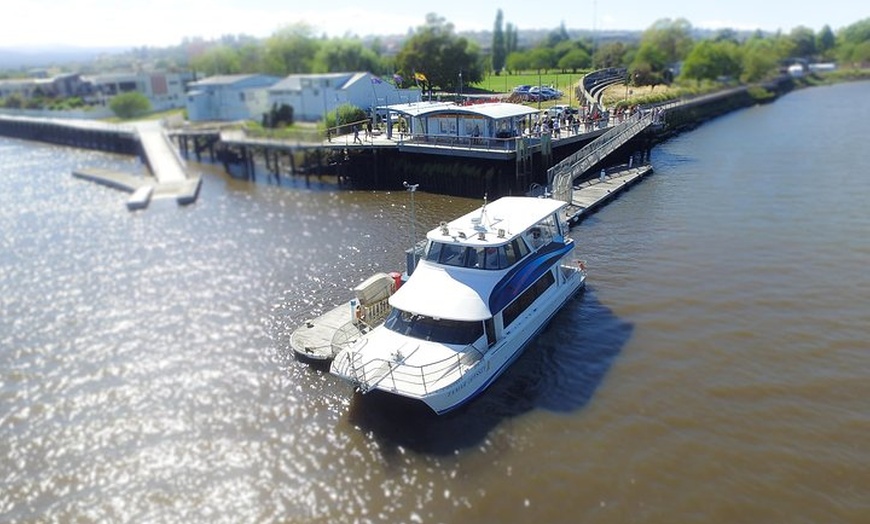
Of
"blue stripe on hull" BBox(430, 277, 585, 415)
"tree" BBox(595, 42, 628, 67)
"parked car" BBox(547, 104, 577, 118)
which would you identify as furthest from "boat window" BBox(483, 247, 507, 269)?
"tree" BBox(595, 42, 628, 67)

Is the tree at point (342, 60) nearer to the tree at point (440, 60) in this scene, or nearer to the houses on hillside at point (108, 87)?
the tree at point (440, 60)

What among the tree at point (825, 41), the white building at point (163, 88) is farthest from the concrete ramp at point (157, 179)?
the tree at point (825, 41)

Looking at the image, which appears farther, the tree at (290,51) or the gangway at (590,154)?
the tree at (290,51)

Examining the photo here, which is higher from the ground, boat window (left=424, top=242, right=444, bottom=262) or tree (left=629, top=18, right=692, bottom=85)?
tree (left=629, top=18, right=692, bottom=85)

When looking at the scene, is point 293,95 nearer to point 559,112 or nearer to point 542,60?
point 559,112

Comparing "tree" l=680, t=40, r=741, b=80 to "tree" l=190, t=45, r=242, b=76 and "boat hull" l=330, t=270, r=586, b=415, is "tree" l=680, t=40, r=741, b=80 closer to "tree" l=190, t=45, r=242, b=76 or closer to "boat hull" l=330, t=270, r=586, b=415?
"tree" l=190, t=45, r=242, b=76

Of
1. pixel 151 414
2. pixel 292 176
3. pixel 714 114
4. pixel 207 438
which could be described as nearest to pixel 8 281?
pixel 151 414
